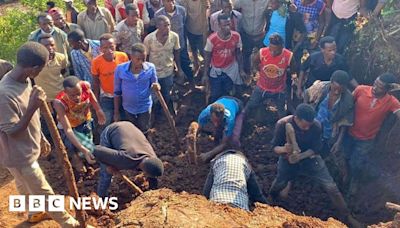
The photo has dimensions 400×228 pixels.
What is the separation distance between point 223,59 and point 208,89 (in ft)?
2.25

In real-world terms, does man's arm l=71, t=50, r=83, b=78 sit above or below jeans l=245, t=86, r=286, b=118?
above

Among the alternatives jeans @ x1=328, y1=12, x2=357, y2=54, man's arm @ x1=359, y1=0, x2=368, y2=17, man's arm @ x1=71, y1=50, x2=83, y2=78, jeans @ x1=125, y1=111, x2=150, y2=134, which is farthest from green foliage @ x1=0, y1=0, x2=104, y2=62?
man's arm @ x1=359, y1=0, x2=368, y2=17

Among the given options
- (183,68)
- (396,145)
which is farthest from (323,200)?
(183,68)

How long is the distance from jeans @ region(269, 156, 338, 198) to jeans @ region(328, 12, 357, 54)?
2.78 metres

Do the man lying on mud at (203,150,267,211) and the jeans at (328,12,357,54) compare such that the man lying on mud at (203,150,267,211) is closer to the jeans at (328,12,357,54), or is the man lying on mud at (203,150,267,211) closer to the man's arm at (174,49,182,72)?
the man's arm at (174,49,182,72)

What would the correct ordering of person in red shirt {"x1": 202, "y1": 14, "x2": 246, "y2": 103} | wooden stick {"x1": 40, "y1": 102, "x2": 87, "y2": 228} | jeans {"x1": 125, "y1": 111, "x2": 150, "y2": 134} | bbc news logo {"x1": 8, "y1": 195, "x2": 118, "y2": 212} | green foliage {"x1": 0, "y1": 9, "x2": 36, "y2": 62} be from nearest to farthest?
wooden stick {"x1": 40, "y1": 102, "x2": 87, "y2": 228}
bbc news logo {"x1": 8, "y1": 195, "x2": 118, "y2": 212}
jeans {"x1": 125, "y1": 111, "x2": 150, "y2": 134}
person in red shirt {"x1": 202, "y1": 14, "x2": 246, "y2": 103}
green foliage {"x1": 0, "y1": 9, "x2": 36, "y2": 62}

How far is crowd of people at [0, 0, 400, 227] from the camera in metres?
4.91

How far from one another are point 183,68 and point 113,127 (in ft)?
11.3

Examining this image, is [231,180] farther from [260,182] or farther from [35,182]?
[35,182]

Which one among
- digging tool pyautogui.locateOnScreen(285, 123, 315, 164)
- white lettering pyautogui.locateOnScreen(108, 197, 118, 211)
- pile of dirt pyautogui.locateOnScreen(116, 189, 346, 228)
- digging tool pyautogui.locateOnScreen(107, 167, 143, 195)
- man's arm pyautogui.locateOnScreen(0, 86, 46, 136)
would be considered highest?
man's arm pyautogui.locateOnScreen(0, 86, 46, 136)

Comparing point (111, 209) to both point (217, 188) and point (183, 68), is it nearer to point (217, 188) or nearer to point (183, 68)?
point (217, 188)

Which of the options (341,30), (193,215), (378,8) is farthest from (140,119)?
(378,8)

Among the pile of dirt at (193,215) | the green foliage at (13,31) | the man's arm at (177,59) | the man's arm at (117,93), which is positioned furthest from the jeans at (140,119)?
the green foliage at (13,31)

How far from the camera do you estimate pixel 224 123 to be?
638cm
